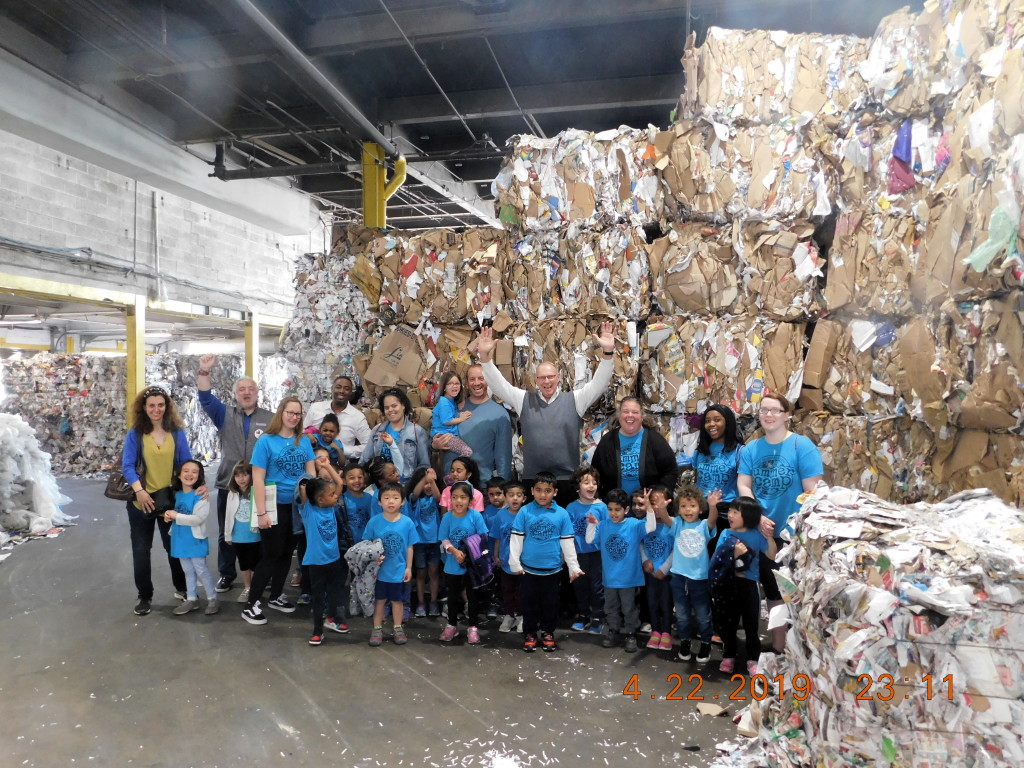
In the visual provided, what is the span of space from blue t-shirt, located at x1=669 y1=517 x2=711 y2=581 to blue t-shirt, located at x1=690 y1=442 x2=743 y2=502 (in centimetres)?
27

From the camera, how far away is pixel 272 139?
10.1 meters

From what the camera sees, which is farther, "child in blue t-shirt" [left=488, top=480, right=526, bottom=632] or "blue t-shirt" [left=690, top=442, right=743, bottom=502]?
"child in blue t-shirt" [left=488, top=480, right=526, bottom=632]

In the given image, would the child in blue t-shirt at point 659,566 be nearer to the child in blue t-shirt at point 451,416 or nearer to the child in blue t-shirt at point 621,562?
the child in blue t-shirt at point 621,562

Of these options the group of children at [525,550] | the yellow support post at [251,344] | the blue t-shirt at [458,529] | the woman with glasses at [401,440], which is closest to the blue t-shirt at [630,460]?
the group of children at [525,550]

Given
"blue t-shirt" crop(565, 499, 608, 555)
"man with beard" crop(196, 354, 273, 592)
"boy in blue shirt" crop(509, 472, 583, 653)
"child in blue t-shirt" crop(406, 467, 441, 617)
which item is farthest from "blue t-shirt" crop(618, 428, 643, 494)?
"man with beard" crop(196, 354, 273, 592)

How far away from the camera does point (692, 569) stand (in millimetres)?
3588

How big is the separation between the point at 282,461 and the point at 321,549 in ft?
2.23

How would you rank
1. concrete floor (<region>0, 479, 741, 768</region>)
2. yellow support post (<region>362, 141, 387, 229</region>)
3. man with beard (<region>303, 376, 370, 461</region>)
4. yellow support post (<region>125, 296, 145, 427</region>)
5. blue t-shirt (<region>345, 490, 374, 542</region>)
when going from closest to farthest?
concrete floor (<region>0, 479, 741, 768</region>)
blue t-shirt (<region>345, 490, 374, 542</region>)
man with beard (<region>303, 376, 370, 461</region>)
yellow support post (<region>362, 141, 387, 229</region>)
yellow support post (<region>125, 296, 145, 427</region>)

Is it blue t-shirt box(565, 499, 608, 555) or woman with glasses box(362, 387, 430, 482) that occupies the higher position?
woman with glasses box(362, 387, 430, 482)

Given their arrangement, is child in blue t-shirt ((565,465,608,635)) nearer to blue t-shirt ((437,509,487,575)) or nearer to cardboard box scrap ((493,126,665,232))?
blue t-shirt ((437,509,487,575))

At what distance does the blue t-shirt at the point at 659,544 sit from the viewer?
12.5ft

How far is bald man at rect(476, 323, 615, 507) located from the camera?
166 inches

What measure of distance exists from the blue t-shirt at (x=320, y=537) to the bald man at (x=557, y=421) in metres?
1.27

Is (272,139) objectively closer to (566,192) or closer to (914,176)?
(566,192)
